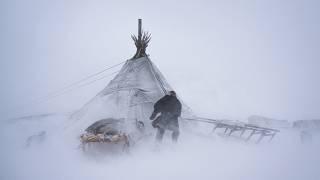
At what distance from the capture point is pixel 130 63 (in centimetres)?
1016

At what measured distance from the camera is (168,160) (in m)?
6.68

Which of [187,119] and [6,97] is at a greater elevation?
[187,119]

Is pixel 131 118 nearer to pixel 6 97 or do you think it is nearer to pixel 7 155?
pixel 7 155

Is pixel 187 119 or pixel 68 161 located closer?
pixel 68 161

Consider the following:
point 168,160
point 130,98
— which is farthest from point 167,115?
point 130,98

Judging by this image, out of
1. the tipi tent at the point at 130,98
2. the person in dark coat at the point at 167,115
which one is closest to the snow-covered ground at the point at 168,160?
the person in dark coat at the point at 167,115

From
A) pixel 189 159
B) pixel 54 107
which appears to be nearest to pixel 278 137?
pixel 189 159

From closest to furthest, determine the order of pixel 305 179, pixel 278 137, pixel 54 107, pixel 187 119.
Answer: pixel 305 179 → pixel 187 119 → pixel 278 137 → pixel 54 107

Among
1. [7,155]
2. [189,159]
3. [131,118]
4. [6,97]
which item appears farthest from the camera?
[6,97]

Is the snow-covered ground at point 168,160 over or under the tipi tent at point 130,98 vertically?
under

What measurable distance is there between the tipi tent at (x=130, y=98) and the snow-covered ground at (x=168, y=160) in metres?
0.72

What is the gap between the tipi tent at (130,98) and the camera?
836cm

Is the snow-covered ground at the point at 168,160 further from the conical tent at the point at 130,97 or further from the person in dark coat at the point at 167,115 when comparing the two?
the conical tent at the point at 130,97

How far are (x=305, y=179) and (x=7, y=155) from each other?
632cm
